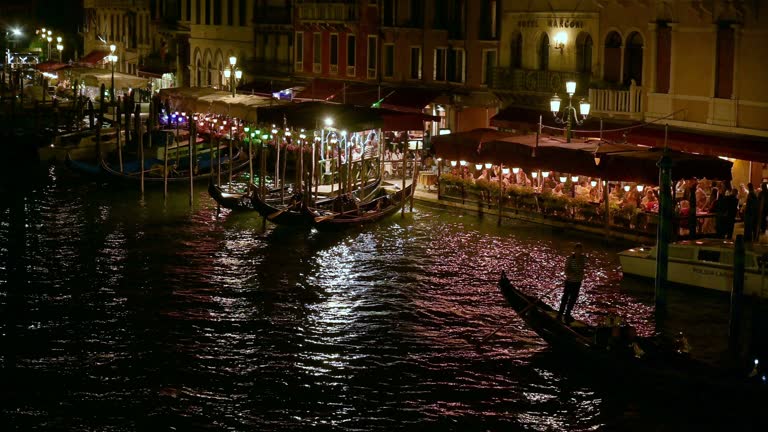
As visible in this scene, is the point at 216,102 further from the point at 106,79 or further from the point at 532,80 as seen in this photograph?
the point at 106,79

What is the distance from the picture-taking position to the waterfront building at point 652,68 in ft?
107

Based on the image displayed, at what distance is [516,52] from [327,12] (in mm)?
12080

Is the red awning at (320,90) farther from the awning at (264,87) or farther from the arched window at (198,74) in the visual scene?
the arched window at (198,74)

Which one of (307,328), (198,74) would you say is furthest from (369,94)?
(307,328)

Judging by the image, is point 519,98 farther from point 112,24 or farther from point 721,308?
point 112,24

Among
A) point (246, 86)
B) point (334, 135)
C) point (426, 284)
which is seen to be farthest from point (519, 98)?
point (246, 86)

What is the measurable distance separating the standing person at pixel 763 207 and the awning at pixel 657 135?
1431mm

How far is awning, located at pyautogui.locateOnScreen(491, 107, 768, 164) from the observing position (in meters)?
31.8

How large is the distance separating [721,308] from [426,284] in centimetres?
647

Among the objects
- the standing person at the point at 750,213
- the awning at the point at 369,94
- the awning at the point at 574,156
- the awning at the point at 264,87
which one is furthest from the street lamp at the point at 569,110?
the awning at the point at 264,87

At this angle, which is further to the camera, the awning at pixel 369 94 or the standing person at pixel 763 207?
the awning at pixel 369 94

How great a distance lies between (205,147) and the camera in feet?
161

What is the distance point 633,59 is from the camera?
37.0 meters

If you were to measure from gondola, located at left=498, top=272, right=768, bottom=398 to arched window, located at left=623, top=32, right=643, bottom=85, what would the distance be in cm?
1530
